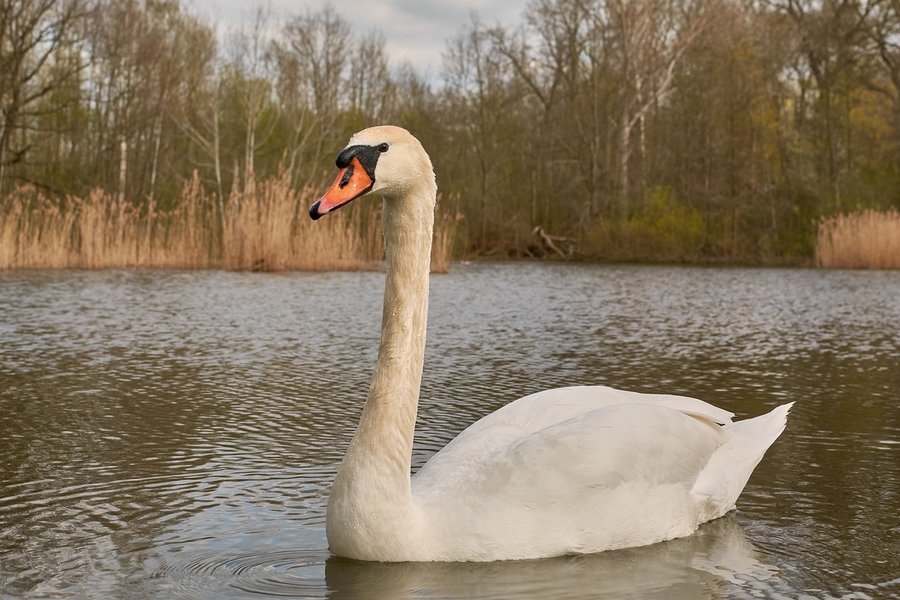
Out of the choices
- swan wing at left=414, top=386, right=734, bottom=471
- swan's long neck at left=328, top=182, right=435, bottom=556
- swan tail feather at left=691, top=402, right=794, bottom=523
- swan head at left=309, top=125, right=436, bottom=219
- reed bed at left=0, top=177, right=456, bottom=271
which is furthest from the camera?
reed bed at left=0, top=177, right=456, bottom=271

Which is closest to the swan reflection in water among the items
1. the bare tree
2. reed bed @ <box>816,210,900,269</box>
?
reed bed @ <box>816,210,900,269</box>

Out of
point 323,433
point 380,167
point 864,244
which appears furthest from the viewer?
point 864,244

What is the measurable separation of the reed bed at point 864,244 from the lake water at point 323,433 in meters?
11.3

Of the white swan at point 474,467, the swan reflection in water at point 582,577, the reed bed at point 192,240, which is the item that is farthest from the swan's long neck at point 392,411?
the reed bed at point 192,240

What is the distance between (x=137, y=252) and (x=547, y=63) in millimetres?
21236

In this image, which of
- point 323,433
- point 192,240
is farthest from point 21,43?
point 323,433

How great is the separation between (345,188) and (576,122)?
32.5 meters

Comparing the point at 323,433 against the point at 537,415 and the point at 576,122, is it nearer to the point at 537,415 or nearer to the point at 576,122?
the point at 537,415

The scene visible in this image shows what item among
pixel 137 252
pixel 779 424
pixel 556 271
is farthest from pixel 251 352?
pixel 556 271

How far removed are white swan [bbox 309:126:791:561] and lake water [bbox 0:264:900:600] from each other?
0.29 feet

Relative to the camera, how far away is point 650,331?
967cm

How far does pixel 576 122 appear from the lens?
3431 centimetres

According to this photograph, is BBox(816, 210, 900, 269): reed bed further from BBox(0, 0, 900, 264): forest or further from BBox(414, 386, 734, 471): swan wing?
BBox(414, 386, 734, 471): swan wing

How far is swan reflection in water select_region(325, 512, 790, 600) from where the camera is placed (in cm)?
266
